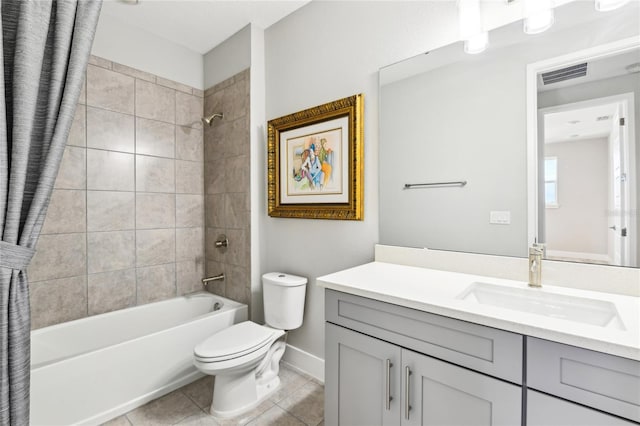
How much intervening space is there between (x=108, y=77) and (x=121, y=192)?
83 centimetres

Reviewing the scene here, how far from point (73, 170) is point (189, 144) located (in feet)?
2.85

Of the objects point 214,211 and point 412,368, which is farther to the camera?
point 214,211

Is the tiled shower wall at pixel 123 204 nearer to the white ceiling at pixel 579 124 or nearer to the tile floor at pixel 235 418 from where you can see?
the tile floor at pixel 235 418

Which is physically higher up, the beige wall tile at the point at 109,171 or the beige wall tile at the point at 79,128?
the beige wall tile at the point at 79,128

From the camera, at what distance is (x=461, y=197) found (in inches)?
58.0

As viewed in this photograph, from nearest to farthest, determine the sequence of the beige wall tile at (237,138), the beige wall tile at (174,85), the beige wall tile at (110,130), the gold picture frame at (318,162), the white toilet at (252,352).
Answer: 1. the white toilet at (252,352)
2. the gold picture frame at (318,162)
3. the beige wall tile at (110,130)
4. the beige wall tile at (237,138)
5. the beige wall tile at (174,85)

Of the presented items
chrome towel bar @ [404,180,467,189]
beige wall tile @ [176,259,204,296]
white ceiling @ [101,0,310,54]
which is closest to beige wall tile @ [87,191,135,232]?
beige wall tile @ [176,259,204,296]

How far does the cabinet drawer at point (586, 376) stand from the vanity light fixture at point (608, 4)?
122 centimetres

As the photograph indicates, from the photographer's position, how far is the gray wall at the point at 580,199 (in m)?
1.15

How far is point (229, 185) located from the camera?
250 cm

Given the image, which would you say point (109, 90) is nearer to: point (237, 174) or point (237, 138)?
point (237, 138)

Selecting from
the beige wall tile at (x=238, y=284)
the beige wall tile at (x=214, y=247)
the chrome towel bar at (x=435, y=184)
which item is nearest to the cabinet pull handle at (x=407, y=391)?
the chrome towel bar at (x=435, y=184)

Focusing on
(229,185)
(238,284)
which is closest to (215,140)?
(229,185)

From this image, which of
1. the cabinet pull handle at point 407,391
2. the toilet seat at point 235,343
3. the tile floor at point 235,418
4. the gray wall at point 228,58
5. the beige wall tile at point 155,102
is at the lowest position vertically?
the tile floor at point 235,418
